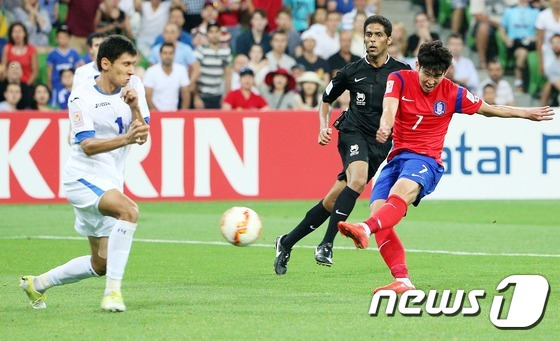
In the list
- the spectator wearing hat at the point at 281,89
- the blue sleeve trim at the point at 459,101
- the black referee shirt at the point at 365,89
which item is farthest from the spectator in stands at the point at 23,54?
the blue sleeve trim at the point at 459,101

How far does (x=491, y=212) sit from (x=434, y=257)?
5.23m

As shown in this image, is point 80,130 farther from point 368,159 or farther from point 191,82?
point 191,82

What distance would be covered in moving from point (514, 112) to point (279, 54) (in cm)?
1196

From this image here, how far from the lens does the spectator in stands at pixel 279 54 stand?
20.7m

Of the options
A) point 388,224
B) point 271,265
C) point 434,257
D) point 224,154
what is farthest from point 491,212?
point 388,224

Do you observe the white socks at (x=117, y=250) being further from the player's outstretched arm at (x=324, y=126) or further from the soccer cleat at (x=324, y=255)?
the player's outstretched arm at (x=324, y=126)

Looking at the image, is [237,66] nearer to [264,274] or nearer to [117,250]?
[264,274]

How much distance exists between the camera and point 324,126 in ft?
35.1

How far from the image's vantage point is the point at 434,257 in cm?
1189

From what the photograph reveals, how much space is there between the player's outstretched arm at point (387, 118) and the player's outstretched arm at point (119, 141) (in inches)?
65.1

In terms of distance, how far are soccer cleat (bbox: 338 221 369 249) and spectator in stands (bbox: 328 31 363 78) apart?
12618mm

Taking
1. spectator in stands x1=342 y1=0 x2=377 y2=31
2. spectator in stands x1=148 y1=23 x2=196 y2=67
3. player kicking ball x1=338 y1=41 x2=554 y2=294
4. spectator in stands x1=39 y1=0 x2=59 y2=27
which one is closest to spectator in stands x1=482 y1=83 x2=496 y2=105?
spectator in stands x1=342 y1=0 x2=377 y2=31

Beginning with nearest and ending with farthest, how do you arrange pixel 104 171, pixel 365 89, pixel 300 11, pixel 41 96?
pixel 104 171 < pixel 365 89 < pixel 41 96 < pixel 300 11

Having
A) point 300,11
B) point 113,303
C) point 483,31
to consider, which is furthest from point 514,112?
point 483,31
